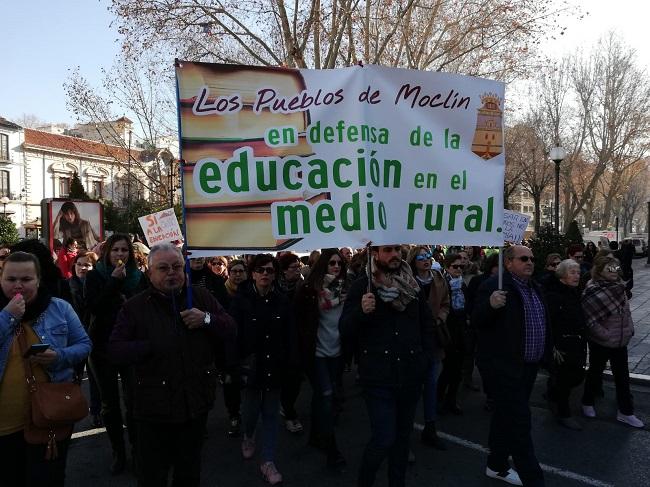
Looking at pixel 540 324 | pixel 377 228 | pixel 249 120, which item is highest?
pixel 249 120

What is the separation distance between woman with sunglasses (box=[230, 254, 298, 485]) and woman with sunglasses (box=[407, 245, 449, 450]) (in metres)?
1.44

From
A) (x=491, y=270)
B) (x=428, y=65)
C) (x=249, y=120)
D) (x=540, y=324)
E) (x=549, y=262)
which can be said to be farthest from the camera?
(x=428, y=65)

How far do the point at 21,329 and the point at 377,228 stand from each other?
2.06 m

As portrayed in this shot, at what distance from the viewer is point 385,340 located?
3.69m

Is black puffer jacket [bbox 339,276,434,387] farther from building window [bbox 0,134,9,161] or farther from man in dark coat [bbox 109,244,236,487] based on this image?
building window [bbox 0,134,9,161]

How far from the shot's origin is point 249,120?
11.4ft

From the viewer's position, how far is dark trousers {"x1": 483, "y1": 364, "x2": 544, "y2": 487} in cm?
388

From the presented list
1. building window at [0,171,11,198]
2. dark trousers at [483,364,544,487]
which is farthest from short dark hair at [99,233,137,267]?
building window at [0,171,11,198]

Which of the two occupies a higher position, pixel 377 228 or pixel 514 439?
pixel 377 228

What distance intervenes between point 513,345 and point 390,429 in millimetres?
1144

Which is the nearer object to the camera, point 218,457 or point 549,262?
point 218,457

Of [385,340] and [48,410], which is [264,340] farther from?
[48,410]

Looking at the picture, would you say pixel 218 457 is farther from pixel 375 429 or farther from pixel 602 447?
pixel 602 447

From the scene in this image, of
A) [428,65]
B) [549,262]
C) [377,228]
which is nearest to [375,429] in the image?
[377,228]
